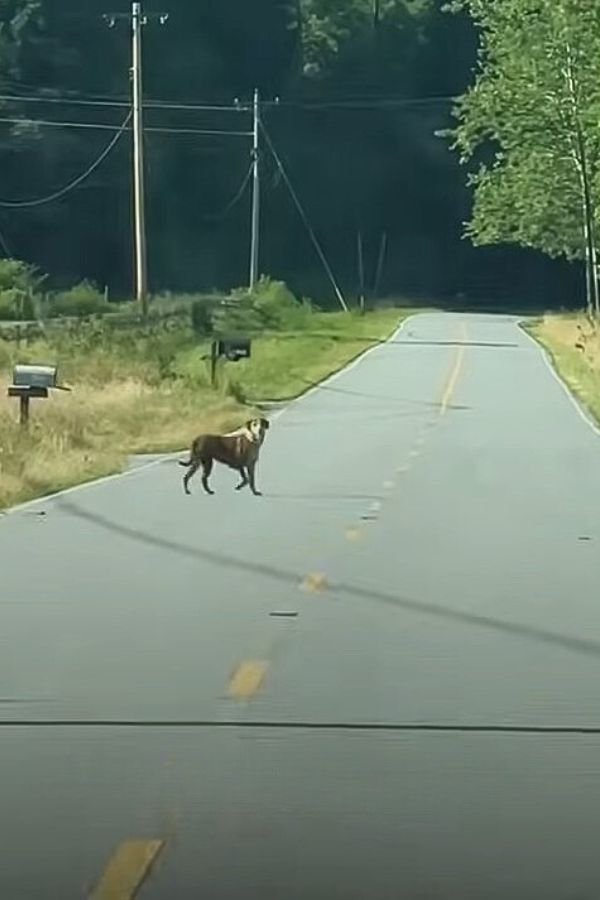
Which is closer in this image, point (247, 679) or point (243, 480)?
point (247, 679)

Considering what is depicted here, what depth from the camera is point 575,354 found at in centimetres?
5591

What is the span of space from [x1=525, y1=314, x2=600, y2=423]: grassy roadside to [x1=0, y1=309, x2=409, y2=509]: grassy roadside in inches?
208

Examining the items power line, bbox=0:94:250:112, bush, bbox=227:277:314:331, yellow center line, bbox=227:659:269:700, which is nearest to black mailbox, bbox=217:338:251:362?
bush, bbox=227:277:314:331

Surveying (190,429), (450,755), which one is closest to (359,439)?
(190,429)

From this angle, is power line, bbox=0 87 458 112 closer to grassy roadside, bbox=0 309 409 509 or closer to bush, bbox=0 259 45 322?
bush, bbox=0 259 45 322

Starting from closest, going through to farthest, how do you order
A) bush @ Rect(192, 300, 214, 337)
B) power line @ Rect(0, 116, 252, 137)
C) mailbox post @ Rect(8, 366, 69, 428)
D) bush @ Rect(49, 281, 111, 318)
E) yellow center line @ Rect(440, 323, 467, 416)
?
1. mailbox post @ Rect(8, 366, 69, 428)
2. yellow center line @ Rect(440, 323, 467, 416)
3. bush @ Rect(192, 300, 214, 337)
4. bush @ Rect(49, 281, 111, 318)
5. power line @ Rect(0, 116, 252, 137)

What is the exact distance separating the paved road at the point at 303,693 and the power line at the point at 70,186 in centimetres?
8292

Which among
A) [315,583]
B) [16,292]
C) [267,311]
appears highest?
[315,583]

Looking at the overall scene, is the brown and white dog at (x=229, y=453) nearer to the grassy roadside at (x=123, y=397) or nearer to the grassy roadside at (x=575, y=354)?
the grassy roadside at (x=123, y=397)

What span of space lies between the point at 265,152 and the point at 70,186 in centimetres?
1075

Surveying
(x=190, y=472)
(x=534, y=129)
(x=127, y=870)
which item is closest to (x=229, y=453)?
(x=190, y=472)

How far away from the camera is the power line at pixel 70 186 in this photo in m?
105

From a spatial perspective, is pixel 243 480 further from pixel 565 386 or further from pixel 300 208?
pixel 300 208

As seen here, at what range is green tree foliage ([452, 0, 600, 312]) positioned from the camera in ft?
204
